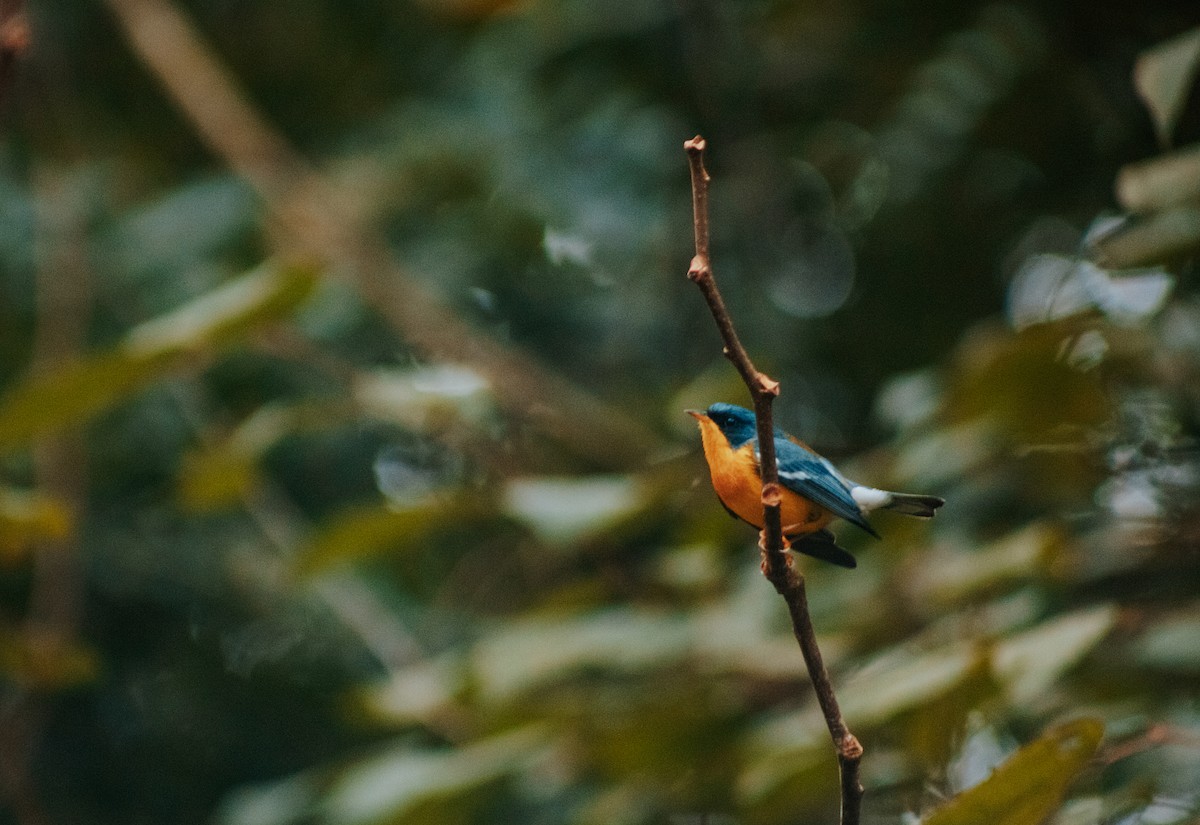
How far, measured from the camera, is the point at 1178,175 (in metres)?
2.43

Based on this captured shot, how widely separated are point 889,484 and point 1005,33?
2072 mm

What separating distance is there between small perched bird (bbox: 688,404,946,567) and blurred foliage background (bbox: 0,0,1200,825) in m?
0.35

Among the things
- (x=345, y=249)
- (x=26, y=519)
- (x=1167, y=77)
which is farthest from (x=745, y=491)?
(x=345, y=249)

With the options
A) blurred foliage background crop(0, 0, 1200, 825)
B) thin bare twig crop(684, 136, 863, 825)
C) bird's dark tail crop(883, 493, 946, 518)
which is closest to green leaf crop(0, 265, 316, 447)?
blurred foliage background crop(0, 0, 1200, 825)

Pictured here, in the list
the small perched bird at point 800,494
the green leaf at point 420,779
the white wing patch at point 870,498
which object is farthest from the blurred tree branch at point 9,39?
the green leaf at point 420,779

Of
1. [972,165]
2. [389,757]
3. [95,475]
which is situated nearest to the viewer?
[389,757]

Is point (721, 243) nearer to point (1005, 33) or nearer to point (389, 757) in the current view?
point (1005, 33)

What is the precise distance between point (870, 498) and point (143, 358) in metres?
1.53

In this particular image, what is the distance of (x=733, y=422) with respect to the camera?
1.85 m

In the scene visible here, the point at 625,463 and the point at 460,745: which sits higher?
the point at 625,463

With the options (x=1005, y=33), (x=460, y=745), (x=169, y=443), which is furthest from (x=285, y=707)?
(x=1005, y=33)

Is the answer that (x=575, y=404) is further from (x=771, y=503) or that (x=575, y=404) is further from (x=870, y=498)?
(x=771, y=503)

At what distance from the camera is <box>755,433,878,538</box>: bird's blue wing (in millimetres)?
1640

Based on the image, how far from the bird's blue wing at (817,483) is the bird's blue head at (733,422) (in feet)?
0.41
